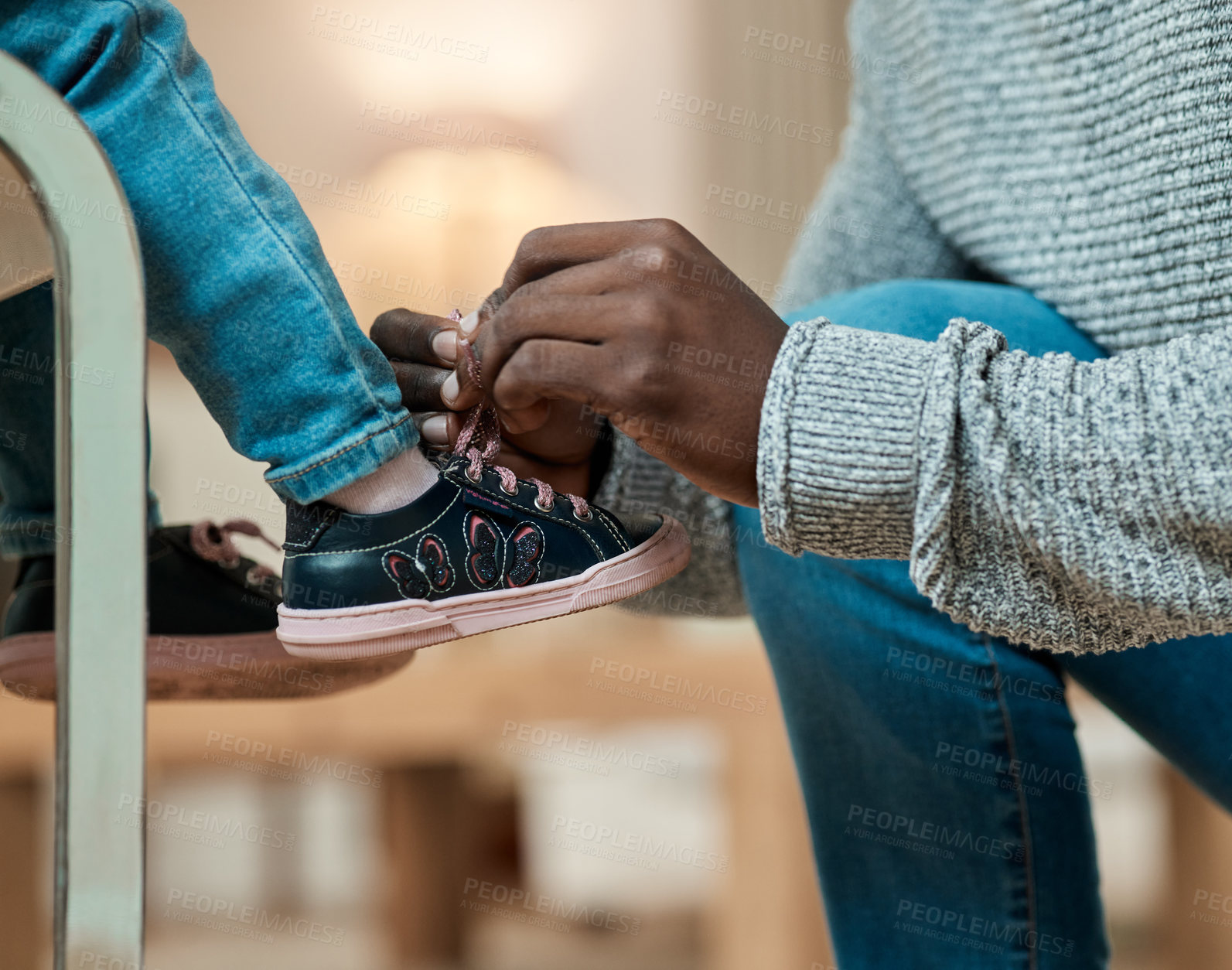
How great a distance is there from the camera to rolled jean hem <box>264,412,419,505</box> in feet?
1.45

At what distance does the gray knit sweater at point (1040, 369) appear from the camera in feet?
1.26

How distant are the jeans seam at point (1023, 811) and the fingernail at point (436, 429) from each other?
304 millimetres

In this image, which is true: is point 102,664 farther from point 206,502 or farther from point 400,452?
point 206,502

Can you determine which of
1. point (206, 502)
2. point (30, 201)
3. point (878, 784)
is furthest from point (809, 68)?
point (30, 201)

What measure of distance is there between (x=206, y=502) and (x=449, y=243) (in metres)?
0.57

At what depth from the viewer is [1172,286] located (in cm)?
51

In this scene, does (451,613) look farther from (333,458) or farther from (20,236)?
(20,236)

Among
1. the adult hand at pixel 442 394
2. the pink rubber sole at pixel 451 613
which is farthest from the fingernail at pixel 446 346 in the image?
the pink rubber sole at pixel 451 613

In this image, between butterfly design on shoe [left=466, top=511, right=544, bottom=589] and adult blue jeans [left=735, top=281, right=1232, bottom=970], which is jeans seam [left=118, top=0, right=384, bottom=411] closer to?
butterfly design on shoe [left=466, top=511, right=544, bottom=589]

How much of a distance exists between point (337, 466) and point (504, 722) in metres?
0.79

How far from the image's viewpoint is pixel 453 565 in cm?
47

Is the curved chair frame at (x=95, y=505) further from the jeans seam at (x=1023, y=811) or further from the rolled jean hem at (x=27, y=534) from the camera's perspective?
the jeans seam at (x=1023, y=811)

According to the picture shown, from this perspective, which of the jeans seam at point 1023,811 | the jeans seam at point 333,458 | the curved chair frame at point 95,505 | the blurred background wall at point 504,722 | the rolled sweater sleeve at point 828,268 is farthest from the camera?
the blurred background wall at point 504,722

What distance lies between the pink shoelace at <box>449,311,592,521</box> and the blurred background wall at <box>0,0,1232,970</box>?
698 mm
